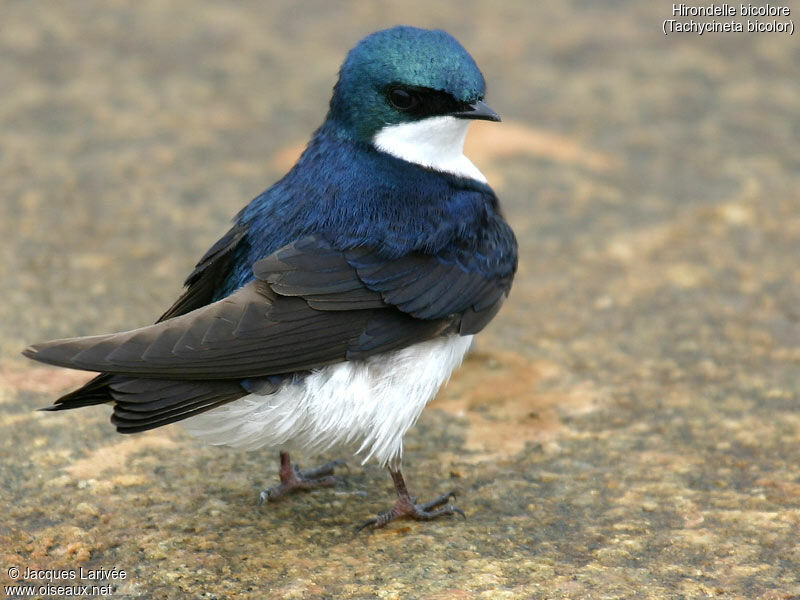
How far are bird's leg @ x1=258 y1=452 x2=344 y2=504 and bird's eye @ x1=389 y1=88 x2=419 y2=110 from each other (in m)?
1.31

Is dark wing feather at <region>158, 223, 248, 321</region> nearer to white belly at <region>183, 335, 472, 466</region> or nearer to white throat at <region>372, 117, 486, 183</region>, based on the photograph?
white belly at <region>183, 335, 472, 466</region>

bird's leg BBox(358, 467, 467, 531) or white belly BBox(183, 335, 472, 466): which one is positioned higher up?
white belly BBox(183, 335, 472, 466)

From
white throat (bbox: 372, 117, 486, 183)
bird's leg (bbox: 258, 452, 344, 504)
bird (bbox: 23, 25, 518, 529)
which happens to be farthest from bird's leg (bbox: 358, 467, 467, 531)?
white throat (bbox: 372, 117, 486, 183)

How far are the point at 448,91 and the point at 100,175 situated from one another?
3280 millimetres

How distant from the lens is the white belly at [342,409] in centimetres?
346

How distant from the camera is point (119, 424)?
315 cm

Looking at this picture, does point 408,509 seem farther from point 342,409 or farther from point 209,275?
point 209,275

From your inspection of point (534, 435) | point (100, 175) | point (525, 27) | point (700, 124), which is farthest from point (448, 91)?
A: point (525, 27)

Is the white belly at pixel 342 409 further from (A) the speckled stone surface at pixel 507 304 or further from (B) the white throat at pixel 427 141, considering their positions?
(B) the white throat at pixel 427 141

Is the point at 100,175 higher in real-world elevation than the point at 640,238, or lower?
lower

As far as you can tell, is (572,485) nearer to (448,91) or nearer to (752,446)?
(752,446)

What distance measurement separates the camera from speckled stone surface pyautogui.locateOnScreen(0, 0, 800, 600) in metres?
3.44

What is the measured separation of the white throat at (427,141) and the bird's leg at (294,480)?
3.84 ft

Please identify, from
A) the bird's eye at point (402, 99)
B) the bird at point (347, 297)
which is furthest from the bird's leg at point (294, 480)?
the bird's eye at point (402, 99)
